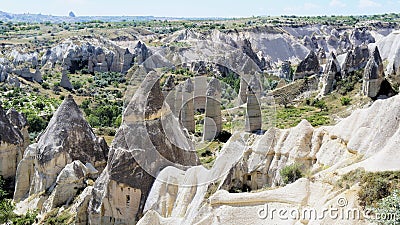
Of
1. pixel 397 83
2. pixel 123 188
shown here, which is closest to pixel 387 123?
pixel 123 188

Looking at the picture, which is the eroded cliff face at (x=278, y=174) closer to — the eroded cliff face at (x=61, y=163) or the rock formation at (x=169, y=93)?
the eroded cliff face at (x=61, y=163)

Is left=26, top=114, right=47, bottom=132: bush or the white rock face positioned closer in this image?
the white rock face

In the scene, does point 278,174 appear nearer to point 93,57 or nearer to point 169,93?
point 169,93

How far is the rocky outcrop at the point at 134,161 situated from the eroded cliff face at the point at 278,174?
734 mm

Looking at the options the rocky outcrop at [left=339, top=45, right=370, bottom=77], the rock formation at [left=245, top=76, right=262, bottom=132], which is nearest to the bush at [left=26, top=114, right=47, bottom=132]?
the rock formation at [left=245, top=76, right=262, bottom=132]

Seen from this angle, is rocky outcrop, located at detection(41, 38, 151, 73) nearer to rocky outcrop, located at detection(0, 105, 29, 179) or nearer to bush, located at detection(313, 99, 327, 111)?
bush, located at detection(313, 99, 327, 111)

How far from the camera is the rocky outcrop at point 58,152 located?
58.1 ft

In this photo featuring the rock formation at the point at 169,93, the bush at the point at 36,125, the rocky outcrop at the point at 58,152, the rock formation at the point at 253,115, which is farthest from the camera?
the bush at the point at 36,125

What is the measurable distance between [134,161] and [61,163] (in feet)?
17.0

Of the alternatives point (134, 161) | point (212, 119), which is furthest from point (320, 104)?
point (134, 161)

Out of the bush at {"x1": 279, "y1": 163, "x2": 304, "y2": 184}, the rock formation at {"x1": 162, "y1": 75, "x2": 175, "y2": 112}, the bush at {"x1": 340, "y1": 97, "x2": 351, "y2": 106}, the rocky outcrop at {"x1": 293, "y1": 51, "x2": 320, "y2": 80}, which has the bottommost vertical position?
A: the bush at {"x1": 340, "y1": 97, "x2": 351, "y2": 106}

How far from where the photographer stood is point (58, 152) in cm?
1778

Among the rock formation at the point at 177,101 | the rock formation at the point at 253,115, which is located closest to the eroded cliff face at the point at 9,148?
the rock formation at the point at 177,101

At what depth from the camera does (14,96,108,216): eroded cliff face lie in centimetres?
1638
